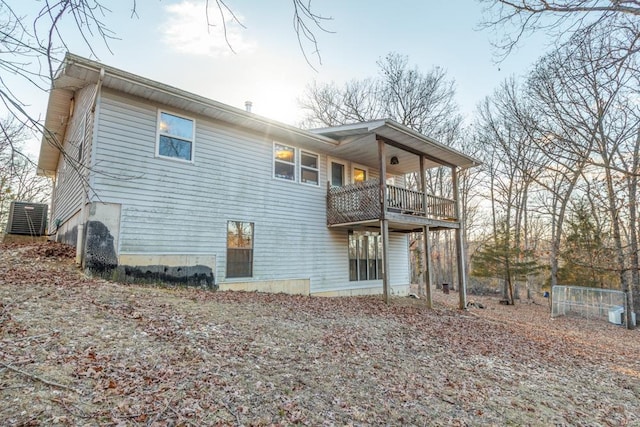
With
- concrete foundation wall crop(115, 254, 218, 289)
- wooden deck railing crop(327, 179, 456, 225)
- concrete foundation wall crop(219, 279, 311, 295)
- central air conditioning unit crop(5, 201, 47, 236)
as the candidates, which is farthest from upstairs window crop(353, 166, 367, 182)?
central air conditioning unit crop(5, 201, 47, 236)

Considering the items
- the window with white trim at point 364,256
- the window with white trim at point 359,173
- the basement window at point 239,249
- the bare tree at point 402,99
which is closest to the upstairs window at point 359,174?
the window with white trim at point 359,173

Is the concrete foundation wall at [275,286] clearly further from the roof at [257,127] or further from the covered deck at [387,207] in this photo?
the roof at [257,127]

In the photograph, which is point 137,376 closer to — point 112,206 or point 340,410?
point 340,410

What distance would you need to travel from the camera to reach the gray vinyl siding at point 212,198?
25.7 ft

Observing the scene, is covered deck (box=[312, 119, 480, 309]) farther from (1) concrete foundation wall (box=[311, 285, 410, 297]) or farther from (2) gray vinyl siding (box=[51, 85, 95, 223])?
(2) gray vinyl siding (box=[51, 85, 95, 223])

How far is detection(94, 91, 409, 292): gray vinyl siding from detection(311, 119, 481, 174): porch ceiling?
1.10 metres

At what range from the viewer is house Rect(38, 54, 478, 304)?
7.70 m

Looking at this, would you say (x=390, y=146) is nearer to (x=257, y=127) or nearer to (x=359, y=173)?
(x=359, y=173)

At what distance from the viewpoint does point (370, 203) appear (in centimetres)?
1082

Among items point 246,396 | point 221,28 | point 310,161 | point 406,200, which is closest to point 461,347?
point 246,396

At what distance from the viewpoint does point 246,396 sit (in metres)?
3.58

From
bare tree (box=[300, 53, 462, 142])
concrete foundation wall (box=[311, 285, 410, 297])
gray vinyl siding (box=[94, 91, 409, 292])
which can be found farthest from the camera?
bare tree (box=[300, 53, 462, 142])

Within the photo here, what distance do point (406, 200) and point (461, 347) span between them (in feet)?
18.7

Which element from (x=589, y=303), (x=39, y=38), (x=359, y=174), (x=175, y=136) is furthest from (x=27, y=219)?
(x=589, y=303)
